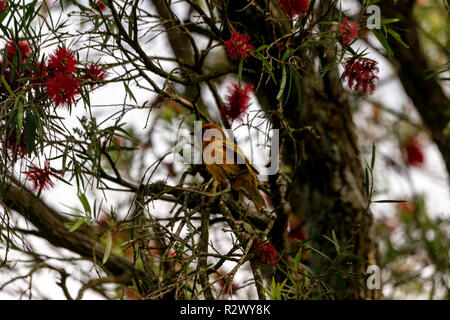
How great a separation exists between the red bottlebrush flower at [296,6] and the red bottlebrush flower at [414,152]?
10.2 ft

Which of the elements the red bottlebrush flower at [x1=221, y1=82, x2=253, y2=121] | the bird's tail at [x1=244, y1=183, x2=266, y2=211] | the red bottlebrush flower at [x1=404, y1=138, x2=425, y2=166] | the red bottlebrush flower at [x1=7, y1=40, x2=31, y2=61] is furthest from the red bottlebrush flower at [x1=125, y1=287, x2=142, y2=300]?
the red bottlebrush flower at [x1=404, y1=138, x2=425, y2=166]

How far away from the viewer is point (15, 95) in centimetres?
170

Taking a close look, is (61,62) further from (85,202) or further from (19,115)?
(85,202)

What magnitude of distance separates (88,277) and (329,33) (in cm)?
199

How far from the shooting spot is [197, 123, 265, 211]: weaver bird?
231 cm

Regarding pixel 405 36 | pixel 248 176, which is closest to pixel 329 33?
pixel 248 176

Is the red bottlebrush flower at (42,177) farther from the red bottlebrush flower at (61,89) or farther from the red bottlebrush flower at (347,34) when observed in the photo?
the red bottlebrush flower at (347,34)

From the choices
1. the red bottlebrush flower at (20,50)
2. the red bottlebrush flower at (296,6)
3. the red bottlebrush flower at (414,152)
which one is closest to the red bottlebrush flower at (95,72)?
the red bottlebrush flower at (20,50)

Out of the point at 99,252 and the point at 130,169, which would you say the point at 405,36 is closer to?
the point at 130,169

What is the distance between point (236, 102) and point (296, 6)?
536 millimetres

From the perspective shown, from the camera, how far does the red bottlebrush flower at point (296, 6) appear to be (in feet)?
6.09

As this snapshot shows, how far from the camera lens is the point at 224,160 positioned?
2.37 metres

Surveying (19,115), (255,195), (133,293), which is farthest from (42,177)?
(255,195)
